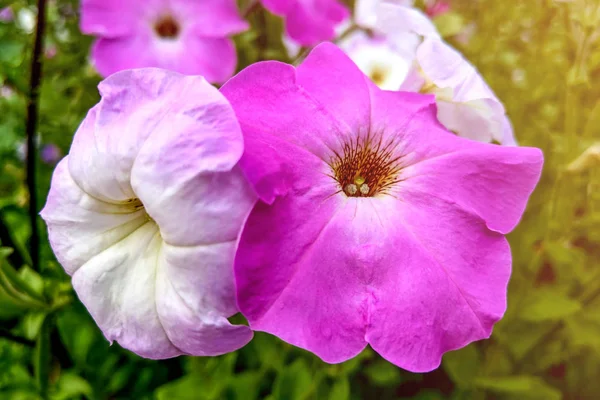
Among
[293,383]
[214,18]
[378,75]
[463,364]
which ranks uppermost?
[214,18]

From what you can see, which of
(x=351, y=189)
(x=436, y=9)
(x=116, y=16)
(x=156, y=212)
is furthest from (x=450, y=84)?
(x=436, y=9)

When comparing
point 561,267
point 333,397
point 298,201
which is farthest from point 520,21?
point 298,201

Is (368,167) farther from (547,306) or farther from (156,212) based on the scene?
(547,306)

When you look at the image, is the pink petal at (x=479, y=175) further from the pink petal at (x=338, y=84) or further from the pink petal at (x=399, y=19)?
the pink petal at (x=399, y=19)

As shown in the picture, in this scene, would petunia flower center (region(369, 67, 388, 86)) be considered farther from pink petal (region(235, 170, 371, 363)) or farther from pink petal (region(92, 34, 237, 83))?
pink petal (region(235, 170, 371, 363))

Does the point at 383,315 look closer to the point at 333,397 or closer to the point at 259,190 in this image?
the point at 259,190

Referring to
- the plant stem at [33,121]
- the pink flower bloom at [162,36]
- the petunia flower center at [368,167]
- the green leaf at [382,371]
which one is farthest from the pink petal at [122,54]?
the green leaf at [382,371]

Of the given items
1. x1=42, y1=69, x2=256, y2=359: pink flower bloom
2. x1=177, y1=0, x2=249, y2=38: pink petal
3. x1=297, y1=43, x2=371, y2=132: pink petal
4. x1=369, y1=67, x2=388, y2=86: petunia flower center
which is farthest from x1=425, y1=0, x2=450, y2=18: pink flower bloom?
x1=42, y1=69, x2=256, y2=359: pink flower bloom
